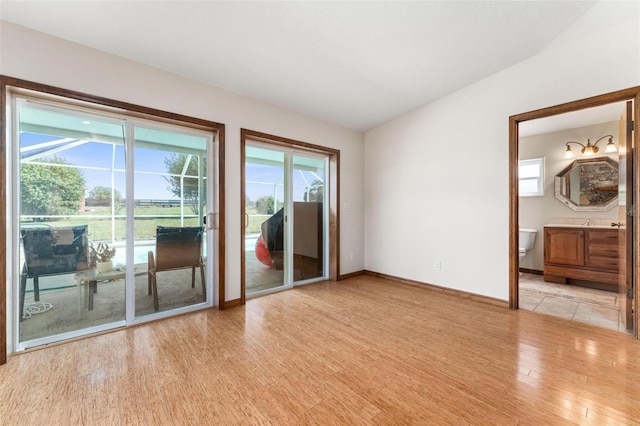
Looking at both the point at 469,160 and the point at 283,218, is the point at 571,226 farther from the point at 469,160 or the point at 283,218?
the point at 283,218

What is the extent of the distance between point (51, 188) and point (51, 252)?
0.56 meters

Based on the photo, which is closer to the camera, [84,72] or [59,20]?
[59,20]

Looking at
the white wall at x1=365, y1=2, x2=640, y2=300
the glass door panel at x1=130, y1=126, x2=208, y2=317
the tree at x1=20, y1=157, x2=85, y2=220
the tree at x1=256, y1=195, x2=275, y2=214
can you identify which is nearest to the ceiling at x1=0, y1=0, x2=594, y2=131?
the white wall at x1=365, y1=2, x2=640, y2=300

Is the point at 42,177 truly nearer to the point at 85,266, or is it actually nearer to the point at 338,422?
the point at 85,266

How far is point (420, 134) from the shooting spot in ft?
13.1

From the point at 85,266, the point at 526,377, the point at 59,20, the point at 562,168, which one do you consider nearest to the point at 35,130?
the point at 59,20

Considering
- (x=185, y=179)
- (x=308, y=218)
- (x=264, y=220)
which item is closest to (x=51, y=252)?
(x=185, y=179)

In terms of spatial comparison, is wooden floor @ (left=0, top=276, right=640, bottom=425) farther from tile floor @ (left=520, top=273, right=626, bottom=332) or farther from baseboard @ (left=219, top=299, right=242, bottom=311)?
tile floor @ (left=520, top=273, right=626, bottom=332)

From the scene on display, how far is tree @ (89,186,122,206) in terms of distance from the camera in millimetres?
2484

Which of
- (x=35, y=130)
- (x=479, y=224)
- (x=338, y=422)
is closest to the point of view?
(x=338, y=422)

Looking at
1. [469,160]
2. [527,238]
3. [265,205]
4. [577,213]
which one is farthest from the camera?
[527,238]

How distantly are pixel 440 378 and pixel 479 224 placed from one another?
2.22 meters

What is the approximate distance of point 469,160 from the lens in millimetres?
3480

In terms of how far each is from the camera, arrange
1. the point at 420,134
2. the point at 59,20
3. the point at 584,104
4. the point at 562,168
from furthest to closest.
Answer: the point at 562,168 → the point at 420,134 → the point at 584,104 → the point at 59,20
